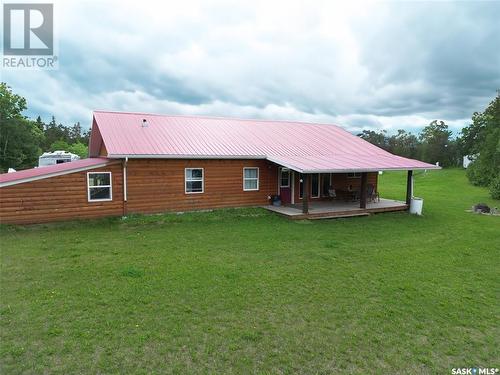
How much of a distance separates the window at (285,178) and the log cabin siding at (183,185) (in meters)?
0.37

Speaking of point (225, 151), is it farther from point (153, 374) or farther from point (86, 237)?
point (153, 374)

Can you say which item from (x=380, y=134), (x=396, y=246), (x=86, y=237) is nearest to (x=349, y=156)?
(x=396, y=246)

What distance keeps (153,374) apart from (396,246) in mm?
8013

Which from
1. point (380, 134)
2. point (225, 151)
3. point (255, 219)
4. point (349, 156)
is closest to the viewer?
point (255, 219)

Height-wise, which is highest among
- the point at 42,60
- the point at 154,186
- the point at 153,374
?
the point at 42,60

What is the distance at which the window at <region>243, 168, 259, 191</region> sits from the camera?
15164mm

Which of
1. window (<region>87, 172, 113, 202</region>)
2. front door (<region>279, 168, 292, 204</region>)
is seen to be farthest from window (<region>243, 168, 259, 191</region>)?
window (<region>87, 172, 113, 202</region>)

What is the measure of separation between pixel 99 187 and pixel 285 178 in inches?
328

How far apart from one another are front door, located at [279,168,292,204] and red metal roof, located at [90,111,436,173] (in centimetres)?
95

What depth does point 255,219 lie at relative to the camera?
43.2 ft

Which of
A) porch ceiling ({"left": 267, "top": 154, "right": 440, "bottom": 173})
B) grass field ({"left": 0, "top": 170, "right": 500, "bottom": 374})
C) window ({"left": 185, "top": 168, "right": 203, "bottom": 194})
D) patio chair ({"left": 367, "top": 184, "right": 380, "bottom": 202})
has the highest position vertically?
porch ceiling ({"left": 267, "top": 154, "right": 440, "bottom": 173})

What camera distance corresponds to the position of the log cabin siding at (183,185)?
12.9 meters

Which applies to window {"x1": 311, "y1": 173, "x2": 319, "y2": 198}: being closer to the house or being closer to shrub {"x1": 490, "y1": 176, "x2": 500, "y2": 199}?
the house

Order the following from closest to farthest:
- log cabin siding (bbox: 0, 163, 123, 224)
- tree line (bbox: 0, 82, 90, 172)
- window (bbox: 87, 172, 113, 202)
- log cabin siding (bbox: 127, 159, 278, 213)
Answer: log cabin siding (bbox: 0, 163, 123, 224) < window (bbox: 87, 172, 113, 202) < log cabin siding (bbox: 127, 159, 278, 213) < tree line (bbox: 0, 82, 90, 172)
